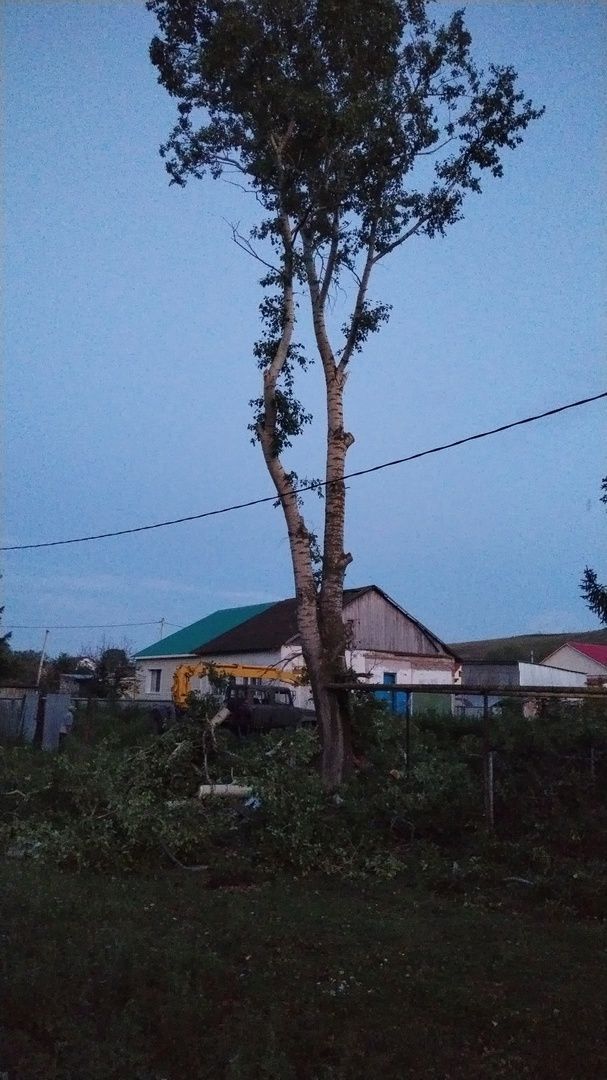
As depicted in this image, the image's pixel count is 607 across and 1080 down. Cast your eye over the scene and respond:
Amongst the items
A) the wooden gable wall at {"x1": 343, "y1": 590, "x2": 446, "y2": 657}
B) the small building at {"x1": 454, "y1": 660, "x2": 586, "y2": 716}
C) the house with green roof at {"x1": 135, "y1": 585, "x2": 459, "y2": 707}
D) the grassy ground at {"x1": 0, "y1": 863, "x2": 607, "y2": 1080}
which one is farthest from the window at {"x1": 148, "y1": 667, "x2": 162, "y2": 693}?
the grassy ground at {"x1": 0, "y1": 863, "x2": 607, "y2": 1080}

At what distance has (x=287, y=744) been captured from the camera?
1324 cm

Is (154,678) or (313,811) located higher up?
(154,678)

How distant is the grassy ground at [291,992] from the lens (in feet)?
16.0

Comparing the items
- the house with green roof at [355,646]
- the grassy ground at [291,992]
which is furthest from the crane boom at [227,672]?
the grassy ground at [291,992]

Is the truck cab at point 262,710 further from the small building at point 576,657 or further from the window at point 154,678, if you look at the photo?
the small building at point 576,657

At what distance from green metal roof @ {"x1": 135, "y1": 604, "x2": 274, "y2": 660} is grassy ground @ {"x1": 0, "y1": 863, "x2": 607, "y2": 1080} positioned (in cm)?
3485

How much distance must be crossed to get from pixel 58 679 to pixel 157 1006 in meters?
44.9

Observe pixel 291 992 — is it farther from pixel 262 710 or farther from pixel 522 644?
pixel 522 644

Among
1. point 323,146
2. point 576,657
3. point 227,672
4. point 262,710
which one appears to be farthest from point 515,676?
point 323,146

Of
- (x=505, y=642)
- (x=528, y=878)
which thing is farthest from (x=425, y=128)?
(x=505, y=642)

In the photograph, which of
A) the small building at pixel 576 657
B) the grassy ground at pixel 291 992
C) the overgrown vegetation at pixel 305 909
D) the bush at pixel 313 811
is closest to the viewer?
the grassy ground at pixel 291 992

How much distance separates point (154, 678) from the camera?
44.8 metres

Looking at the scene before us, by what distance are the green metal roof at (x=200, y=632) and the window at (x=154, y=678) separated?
2.36ft

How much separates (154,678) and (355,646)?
1141cm
